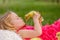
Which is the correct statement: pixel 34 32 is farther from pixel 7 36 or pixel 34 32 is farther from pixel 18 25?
pixel 7 36

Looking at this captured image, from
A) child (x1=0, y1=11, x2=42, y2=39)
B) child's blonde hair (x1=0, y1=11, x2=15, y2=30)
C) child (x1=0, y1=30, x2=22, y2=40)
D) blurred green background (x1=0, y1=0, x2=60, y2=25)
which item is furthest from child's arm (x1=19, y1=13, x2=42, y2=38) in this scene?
blurred green background (x1=0, y1=0, x2=60, y2=25)

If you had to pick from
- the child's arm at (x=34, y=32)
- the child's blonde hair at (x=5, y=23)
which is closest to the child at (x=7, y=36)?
the child's blonde hair at (x=5, y=23)

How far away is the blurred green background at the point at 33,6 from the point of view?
283 cm

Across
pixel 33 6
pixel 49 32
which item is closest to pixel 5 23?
pixel 49 32

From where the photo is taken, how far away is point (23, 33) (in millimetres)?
1547

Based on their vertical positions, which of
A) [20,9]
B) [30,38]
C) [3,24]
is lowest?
[30,38]

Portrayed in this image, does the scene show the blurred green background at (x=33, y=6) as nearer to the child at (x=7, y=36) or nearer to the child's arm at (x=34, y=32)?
the child's arm at (x=34, y=32)

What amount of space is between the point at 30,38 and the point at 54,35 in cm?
19

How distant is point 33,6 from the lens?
302 cm

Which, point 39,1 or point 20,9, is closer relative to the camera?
point 20,9

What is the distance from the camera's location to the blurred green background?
Result: 2.83 metres

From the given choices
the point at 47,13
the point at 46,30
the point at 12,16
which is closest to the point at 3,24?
the point at 12,16

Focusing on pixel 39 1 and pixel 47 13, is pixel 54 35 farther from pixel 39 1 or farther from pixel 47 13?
pixel 39 1

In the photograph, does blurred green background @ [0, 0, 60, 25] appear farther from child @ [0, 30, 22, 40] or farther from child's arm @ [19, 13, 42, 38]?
child @ [0, 30, 22, 40]
